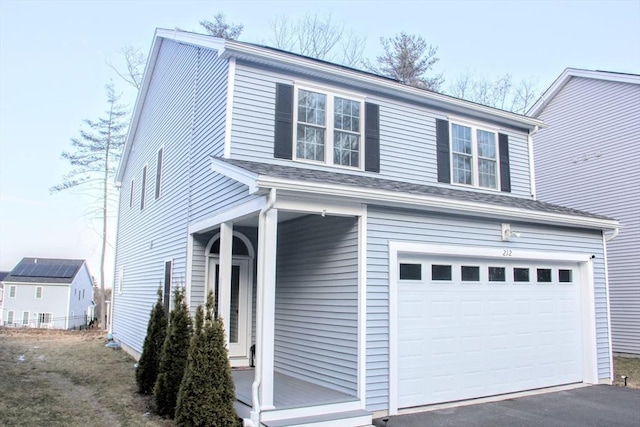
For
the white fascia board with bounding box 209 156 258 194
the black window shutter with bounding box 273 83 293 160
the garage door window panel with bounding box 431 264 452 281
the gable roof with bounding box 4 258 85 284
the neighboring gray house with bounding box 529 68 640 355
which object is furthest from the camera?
the gable roof with bounding box 4 258 85 284

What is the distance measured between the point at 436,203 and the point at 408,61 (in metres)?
18.9

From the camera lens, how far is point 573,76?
49.5 ft

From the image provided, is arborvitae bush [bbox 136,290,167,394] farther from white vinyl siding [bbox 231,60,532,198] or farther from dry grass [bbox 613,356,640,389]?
dry grass [bbox 613,356,640,389]

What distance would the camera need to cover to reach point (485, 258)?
8.13 metres

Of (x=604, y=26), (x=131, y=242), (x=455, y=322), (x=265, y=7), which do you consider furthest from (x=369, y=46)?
(x=455, y=322)

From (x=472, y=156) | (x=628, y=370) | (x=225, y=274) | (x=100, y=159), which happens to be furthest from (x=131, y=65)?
(x=628, y=370)

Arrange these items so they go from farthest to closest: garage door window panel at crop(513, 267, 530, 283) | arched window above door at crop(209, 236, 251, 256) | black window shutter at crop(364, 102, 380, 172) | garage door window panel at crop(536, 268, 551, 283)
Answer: arched window above door at crop(209, 236, 251, 256), black window shutter at crop(364, 102, 380, 172), garage door window panel at crop(536, 268, 551, 283), garage door window panel at crop(513, 267, 530, 283)

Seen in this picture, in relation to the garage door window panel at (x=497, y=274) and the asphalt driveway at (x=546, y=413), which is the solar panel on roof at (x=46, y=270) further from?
the asphalt driveway at (x=546, y=413)

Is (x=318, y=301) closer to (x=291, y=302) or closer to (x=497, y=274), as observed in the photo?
(x=291, y=302)

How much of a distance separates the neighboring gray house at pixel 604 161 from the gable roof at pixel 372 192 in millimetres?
4640

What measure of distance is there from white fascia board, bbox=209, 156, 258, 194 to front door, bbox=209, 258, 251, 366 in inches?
111

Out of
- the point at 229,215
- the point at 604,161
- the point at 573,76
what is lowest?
the point at 229,215

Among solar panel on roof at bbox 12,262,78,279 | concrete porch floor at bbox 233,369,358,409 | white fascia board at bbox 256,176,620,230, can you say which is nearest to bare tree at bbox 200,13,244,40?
white fascia board at bbox 256,176,620,230

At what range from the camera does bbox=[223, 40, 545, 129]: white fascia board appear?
26.4 ft
